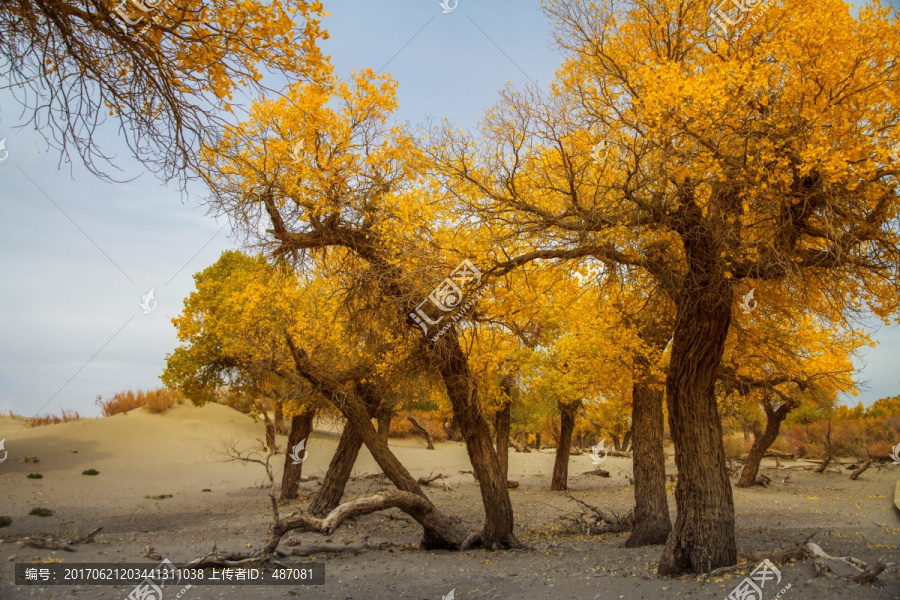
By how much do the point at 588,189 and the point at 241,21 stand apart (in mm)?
4792

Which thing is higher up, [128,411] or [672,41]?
[672,41]

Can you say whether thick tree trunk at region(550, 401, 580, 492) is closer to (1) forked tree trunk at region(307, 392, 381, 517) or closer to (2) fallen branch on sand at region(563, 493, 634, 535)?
(2) fallen branch on sand at region(563, 493, 634, 535)

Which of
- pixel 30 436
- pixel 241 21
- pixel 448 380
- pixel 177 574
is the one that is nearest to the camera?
pixel 241 21

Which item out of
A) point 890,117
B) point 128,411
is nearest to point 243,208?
point 890,117

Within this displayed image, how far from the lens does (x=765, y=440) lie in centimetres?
1869

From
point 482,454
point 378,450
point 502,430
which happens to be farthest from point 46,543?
point 502,430

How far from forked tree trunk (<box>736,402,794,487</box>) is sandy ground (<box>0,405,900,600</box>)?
84 centimetres

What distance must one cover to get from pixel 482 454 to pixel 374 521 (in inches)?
188

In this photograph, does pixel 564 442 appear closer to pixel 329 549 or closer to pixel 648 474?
pixel 648 474

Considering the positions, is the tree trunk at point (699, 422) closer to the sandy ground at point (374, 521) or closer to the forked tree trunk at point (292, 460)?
the sandy ground at point (374, 521)

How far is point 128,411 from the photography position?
30.2m

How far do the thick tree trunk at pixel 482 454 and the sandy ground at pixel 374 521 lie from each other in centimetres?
52

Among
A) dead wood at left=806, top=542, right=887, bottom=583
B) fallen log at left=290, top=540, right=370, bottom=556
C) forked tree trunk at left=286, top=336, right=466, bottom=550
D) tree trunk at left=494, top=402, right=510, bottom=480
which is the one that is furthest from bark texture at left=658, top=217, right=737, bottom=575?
tree trunk at left=494, top=402, right=510, bottom=480

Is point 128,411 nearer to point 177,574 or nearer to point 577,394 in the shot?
point 577,394
